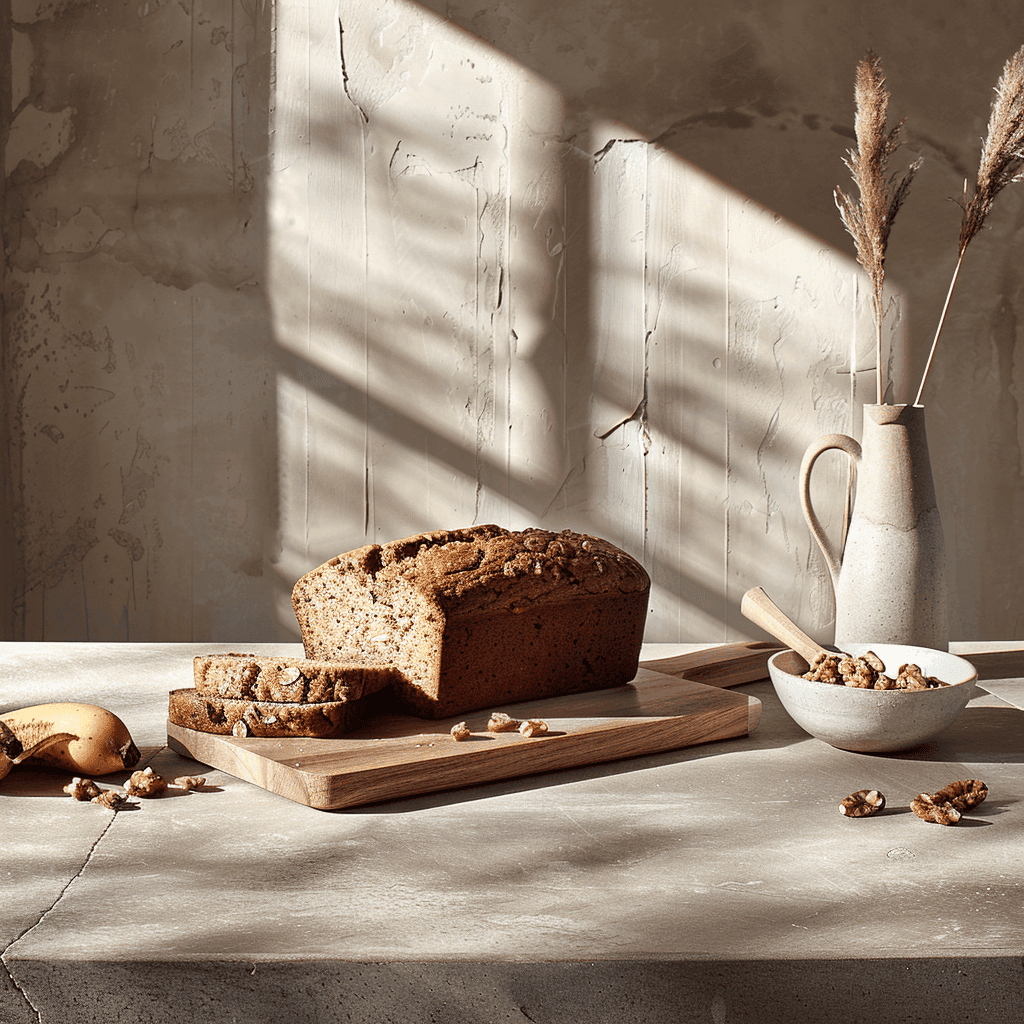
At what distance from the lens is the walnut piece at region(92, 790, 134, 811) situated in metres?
0.89

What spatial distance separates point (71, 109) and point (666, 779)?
272 cm

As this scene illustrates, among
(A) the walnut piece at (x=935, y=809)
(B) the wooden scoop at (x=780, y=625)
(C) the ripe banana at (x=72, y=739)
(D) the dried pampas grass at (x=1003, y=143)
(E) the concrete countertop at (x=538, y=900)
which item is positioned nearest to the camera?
(E) the concrete countertop at (x=538, y=900)

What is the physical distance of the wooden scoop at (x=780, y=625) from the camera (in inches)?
44.5

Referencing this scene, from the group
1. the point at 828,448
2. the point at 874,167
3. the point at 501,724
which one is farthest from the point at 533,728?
the point at 874,167

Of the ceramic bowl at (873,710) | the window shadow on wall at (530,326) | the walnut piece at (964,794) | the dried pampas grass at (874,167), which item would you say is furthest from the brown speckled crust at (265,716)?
the window shadow on wall at (530,326)

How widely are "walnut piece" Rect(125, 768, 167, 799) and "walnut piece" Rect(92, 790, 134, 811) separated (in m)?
0.01

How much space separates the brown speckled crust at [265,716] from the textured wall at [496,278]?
195 centimetres

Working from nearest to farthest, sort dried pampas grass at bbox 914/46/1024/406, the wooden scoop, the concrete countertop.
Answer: the concrete countertop < the wooden scoop < dried pampas grass at bbox 914/46/1024/406

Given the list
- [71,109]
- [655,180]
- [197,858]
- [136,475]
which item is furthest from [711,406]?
[197,858]

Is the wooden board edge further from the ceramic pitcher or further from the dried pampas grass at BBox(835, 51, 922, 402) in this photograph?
the dried pampas grass at BBox(835, 51, 922, 402)

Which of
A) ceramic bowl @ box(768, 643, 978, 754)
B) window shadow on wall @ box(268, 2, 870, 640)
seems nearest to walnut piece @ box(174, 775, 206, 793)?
ceramic bowl @ box(768, 643, 978, 754)

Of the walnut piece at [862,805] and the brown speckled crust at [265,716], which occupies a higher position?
the brown speckled crust at [265,716]

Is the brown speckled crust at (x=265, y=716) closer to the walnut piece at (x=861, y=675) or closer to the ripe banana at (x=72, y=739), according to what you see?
the ripe banana at (x=72, y=739)

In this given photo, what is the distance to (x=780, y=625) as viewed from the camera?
45.8 inches
